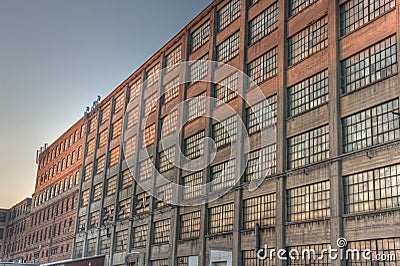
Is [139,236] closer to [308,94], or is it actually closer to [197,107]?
[197,107]

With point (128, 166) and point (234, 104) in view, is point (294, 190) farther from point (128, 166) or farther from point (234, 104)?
point (128, 166)

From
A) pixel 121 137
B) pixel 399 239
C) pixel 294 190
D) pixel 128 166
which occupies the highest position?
pixel 121 137

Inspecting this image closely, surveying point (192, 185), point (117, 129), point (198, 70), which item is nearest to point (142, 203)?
point (192, 185)

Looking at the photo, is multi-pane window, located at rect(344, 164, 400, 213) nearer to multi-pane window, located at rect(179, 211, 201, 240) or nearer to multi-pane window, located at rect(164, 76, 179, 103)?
multi-pane window, located at rect(179, 211, 201, 240)

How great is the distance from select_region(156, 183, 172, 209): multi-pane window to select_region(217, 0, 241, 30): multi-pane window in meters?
13.8

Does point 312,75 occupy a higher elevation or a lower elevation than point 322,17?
lower

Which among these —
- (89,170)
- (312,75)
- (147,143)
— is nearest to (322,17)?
(312,75)

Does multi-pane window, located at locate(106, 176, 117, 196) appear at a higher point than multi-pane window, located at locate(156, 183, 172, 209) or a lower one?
higher

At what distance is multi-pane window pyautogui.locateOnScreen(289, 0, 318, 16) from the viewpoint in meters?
31.9

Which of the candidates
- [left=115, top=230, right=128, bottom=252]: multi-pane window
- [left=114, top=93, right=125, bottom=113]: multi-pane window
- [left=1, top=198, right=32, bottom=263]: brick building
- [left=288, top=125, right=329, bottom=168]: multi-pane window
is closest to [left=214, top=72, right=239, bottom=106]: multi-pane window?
[left=288, top=125, right=329, bottom=168]: multi-pane window

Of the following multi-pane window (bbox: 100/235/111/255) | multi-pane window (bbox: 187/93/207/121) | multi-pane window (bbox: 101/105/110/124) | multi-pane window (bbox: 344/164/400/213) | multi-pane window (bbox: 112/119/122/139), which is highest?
multi-pane window (bbox: 101/105/110/124)

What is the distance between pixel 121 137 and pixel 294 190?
2905 centimetres

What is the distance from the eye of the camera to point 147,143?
49.5 m

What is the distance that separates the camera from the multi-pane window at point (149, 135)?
160ft
